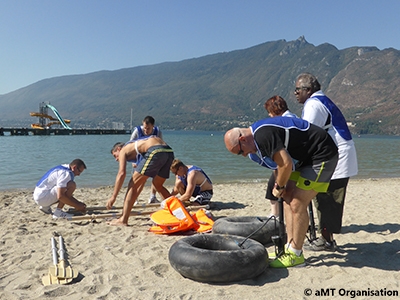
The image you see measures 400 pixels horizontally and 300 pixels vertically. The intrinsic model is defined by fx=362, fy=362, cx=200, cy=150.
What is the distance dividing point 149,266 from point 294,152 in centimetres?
211

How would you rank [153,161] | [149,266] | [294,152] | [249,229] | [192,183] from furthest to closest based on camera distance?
1. [192,183]
2. [153,161]
3. [249,229]
4. [149,266]
5. [294,152]

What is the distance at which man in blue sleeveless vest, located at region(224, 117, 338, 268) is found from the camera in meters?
3.54

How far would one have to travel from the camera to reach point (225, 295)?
3.46 meters

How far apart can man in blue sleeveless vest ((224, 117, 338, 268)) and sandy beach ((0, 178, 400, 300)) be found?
2.02ft

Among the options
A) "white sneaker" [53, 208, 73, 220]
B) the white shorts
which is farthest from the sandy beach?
the white shorts

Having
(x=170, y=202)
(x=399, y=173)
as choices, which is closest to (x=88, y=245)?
(x=170, y=202)

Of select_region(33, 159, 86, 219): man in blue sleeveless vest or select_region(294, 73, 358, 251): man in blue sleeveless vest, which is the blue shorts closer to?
select_region(33, 159, 86, 219): man in blue sleeveless vest

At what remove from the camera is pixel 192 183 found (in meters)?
7.27

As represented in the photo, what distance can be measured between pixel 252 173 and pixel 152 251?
1312cm

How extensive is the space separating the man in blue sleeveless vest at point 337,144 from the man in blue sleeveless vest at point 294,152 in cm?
65

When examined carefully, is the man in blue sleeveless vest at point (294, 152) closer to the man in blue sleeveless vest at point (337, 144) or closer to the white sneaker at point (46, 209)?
the man in blue sleeveless vest at point (337, 144)

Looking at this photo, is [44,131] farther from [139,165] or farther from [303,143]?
[303,143]

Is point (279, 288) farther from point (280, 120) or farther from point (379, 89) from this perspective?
point (379, 89)

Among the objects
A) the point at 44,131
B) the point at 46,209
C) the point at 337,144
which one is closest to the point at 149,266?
the point at 337,144
